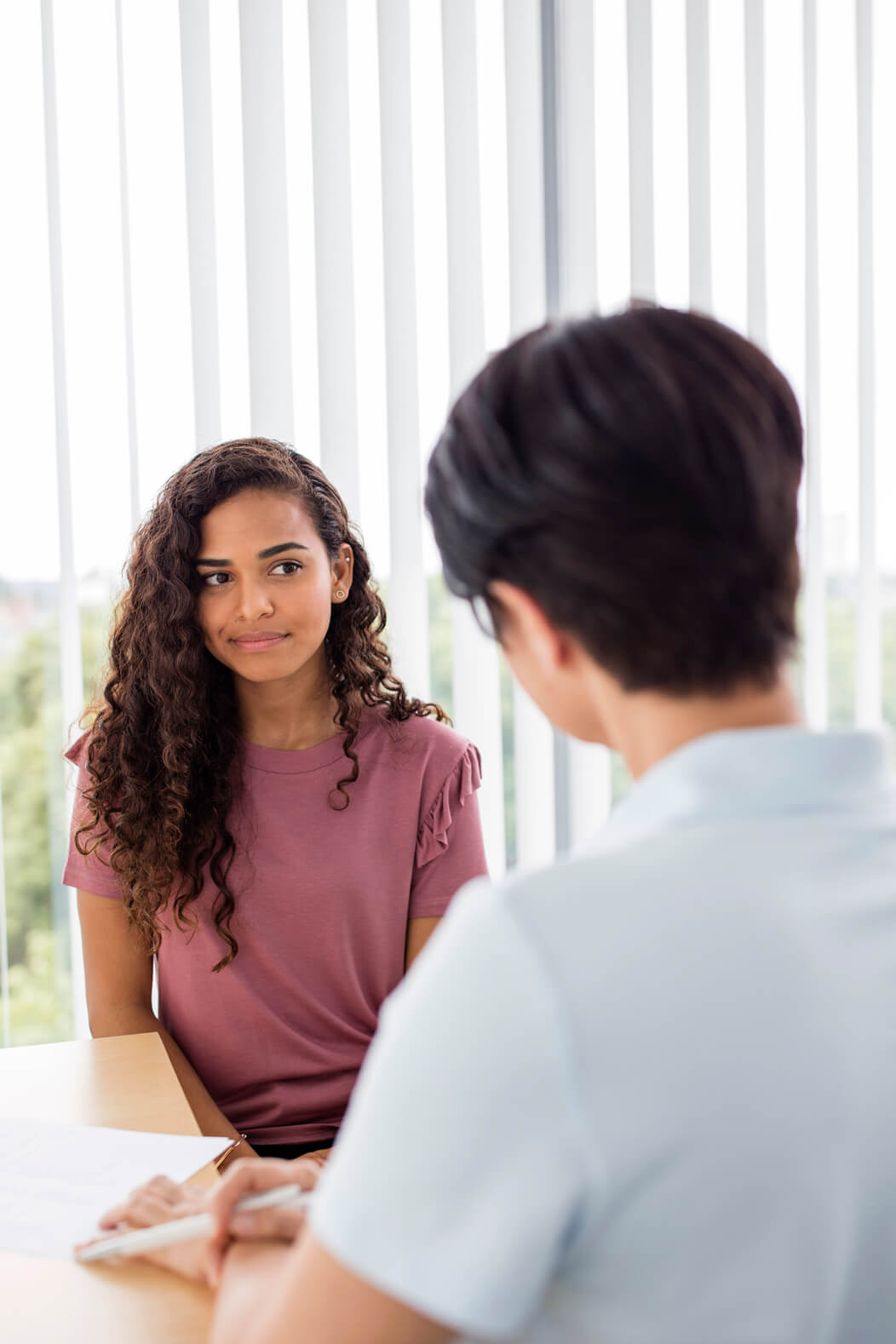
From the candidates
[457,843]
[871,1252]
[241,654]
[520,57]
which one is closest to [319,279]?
[520,57]

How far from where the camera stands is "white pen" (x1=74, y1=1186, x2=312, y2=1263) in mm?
755

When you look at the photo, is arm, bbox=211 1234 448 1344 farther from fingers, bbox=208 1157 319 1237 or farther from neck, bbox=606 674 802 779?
neck, bbox=606 674 802 779

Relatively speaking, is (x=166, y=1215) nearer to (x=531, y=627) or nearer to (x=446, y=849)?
(x=531, y=627)

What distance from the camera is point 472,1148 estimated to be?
1.53 feet

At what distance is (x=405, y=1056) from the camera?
19.2 inches

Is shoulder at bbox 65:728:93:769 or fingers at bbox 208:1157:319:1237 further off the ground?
shoulder at bbox 65:728:93:769

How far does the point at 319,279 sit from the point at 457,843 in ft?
3.50

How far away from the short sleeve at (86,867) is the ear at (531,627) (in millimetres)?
1022

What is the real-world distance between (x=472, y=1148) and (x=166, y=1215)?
494mm

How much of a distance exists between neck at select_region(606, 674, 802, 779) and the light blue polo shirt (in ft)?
0.25

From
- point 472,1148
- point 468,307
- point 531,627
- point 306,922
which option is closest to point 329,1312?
point 472,1148

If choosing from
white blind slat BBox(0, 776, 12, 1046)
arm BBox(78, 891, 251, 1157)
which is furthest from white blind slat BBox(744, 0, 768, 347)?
white blind slat BBox(0, 776, 12, 1046)

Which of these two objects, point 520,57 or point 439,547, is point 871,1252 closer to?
point 439,547

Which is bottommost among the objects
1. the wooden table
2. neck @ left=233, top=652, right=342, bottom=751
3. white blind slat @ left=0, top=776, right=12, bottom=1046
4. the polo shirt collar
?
white blind slat @ left=0, top=776, right=12, bottom=1046
